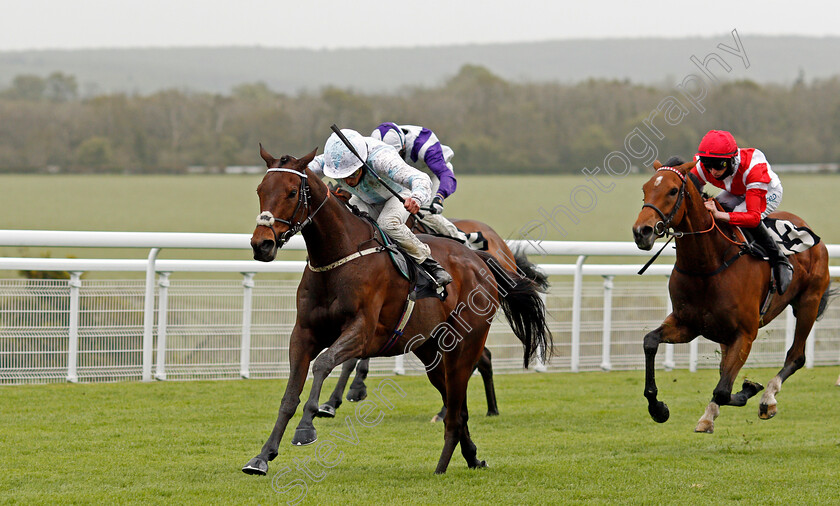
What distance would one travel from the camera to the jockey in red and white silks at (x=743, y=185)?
17.3 ft

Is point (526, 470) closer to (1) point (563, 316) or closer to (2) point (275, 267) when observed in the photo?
(2) point (275, 267)

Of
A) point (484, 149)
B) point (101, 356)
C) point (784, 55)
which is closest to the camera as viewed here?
point (101, 356)

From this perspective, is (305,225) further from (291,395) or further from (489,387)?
(489,387)

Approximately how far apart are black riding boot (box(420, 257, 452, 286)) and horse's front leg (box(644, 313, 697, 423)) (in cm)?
120

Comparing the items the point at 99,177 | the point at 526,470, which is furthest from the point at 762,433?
the point at 99,177

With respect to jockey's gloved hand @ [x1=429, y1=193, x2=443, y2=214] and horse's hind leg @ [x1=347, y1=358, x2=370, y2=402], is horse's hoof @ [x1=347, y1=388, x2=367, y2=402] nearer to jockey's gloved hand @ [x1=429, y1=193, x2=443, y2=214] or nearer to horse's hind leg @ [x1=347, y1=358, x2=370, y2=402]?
horse's hind leg @ [x1=347, y1=358, x2=370, y2=402]

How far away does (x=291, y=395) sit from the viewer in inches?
158

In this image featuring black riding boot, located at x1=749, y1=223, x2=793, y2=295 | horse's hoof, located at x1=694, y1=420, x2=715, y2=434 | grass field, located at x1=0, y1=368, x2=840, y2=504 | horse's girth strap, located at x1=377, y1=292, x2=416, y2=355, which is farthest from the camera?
black riding boot, located at x1=749, y1=223, x2=793, y2=295

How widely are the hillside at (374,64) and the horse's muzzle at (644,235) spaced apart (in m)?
108

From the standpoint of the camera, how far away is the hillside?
4631 inches

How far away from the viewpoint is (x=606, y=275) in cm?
832

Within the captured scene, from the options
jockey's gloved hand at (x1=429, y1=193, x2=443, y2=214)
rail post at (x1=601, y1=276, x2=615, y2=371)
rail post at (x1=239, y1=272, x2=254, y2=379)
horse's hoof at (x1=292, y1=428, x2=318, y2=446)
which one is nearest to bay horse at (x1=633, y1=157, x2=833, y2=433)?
jockey's gloved hand at (x1=429, y1=193, x2=443, y2=214)

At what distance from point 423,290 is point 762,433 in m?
2.65

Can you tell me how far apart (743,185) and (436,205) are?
177 centimetres
